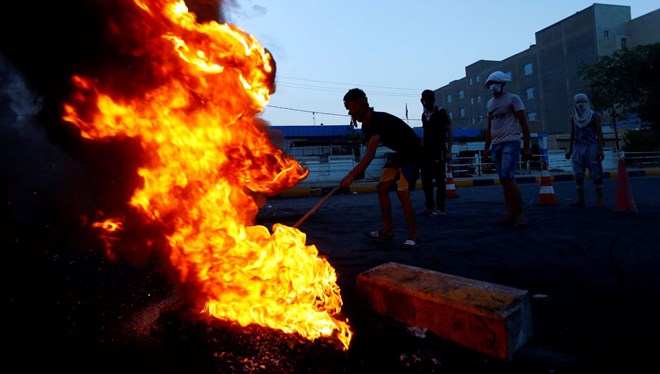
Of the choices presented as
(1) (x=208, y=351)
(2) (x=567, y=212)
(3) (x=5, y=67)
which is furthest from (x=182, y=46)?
(2) (x=567, y=212)

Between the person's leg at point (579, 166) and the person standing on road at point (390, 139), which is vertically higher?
the person standing on road at point (390, 139)

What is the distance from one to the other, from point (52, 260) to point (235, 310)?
9.93 ft

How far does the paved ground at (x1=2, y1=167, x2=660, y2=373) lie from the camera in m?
1.90

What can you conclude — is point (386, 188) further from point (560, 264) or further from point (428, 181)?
point (428, 181)

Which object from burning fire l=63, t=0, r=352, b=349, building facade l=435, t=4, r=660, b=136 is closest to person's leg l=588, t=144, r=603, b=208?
burning fire l=63, t=0, r=352, b=349

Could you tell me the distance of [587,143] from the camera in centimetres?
689

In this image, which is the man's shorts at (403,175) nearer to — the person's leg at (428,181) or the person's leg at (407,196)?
the person's leg at (407,196)

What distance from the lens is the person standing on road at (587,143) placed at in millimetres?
6734

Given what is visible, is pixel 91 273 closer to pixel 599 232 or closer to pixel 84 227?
pixel 84 227

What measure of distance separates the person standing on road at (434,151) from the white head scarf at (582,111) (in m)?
2.32

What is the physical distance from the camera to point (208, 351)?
2.05 meters

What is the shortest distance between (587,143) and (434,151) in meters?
2.74

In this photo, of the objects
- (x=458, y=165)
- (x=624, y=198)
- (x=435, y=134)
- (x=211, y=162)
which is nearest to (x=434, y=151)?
(x=435, y=134)

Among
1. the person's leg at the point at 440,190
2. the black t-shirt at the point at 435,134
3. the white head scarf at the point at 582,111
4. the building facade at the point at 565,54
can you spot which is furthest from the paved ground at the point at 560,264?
the building facade at the point at 565,54
